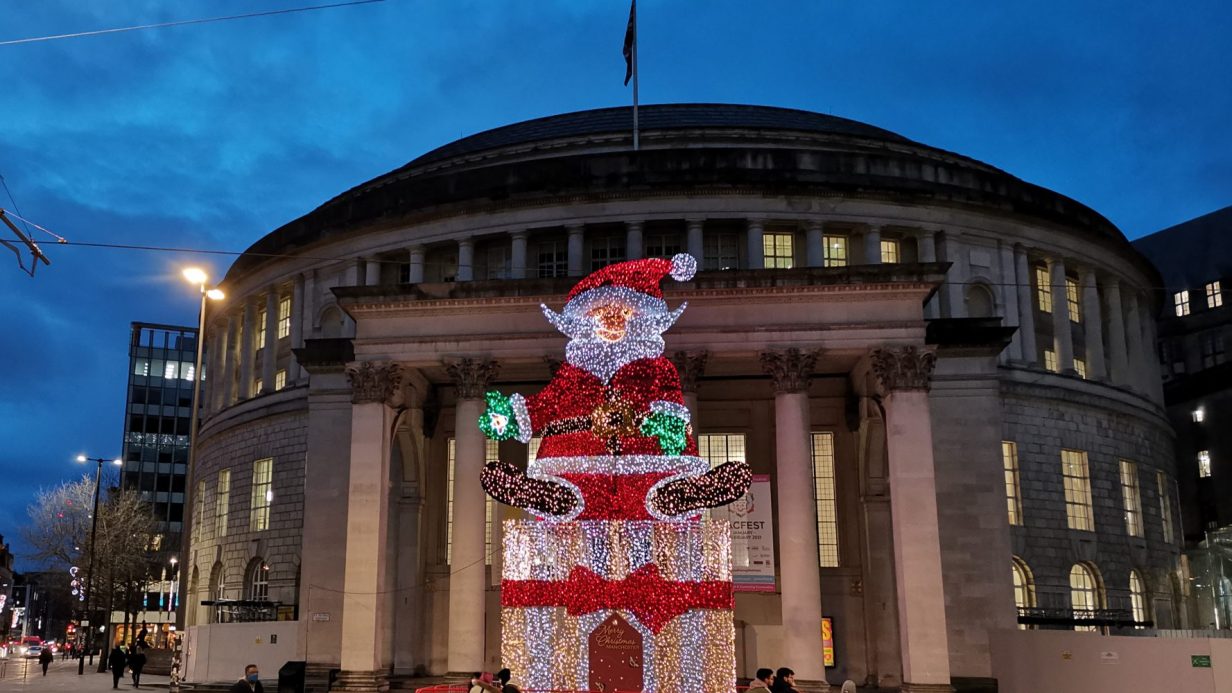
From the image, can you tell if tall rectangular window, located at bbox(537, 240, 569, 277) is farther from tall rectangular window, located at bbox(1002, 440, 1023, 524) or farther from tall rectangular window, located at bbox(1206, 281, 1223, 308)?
tall rectangular window, located at bbox(1206, 281, 1223, 308)

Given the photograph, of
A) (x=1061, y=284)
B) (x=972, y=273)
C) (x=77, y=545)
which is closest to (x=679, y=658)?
(x=972, y=273)

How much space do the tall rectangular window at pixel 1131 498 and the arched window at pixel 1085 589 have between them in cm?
328

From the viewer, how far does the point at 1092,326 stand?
5047 centimetres

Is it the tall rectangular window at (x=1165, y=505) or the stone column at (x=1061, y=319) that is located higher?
the stone column at (x=1061, y=319)

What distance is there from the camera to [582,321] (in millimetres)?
26047

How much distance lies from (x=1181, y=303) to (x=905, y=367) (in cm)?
5097

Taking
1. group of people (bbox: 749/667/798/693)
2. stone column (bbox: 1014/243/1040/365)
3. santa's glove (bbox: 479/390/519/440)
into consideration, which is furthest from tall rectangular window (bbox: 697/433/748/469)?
group of people (bbox: 749/667/798/693)

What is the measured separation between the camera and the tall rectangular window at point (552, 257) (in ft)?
151

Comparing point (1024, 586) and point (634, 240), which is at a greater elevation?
point (634, 240)

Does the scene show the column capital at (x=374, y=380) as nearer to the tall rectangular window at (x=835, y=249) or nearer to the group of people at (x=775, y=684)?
the group of people at (x=775, y=684)

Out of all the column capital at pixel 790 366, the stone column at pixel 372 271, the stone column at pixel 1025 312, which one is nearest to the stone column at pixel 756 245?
the column capital at pixel 790 366

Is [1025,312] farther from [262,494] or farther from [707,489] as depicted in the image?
[262,494]

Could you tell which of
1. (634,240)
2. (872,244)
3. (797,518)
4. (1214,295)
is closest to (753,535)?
(797,518)

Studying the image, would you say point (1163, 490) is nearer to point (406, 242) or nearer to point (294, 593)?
point (406, 242)
